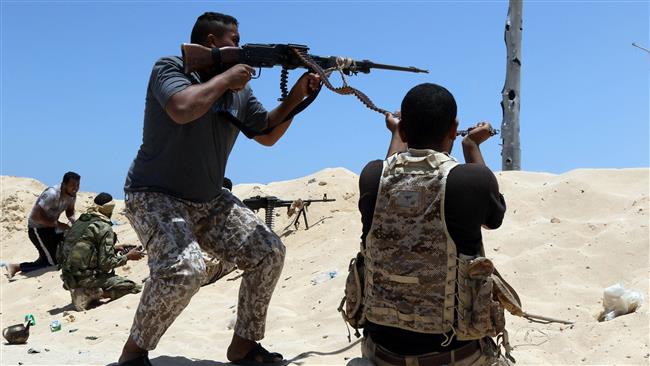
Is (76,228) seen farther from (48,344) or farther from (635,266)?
(635,266)

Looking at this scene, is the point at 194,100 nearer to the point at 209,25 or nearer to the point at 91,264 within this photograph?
the point at 209,25

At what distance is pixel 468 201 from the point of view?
2.77 metres

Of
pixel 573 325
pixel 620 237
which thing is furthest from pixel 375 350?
pixel 620 237

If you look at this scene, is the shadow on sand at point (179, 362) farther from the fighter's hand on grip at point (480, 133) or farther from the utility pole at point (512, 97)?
the utility pole at point (512, 97)

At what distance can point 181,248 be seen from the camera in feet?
12.6

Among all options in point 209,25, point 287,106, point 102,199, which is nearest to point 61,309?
point 102,199

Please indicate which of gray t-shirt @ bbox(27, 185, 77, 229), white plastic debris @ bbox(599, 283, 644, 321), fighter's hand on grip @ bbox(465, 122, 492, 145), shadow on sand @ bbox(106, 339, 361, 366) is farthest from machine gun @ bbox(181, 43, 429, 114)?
gray t-shirt @ bbox(27, 185, 77, 229)

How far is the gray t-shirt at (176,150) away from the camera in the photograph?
3.99 meters

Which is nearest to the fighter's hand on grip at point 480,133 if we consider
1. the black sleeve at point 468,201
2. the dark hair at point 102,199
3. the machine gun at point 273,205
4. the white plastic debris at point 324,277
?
the black sleeve at point 468,201

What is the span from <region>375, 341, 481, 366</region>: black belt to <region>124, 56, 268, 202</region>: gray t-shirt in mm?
1573

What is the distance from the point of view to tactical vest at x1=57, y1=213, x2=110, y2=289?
7.81m

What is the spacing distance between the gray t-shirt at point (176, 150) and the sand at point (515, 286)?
1058mm

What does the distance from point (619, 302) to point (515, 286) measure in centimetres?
97

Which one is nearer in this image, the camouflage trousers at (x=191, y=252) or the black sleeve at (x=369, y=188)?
the black sleeve at (x=369, y=188)
